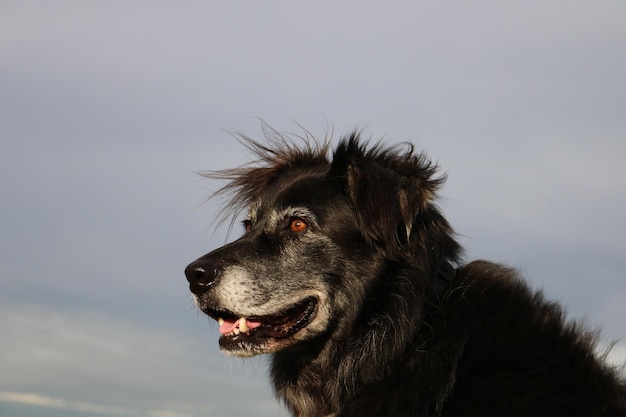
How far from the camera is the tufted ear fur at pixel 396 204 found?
23.3ft

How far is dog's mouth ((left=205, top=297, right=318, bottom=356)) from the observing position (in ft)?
23.6

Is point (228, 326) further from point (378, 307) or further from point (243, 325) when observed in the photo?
point (378, 307)

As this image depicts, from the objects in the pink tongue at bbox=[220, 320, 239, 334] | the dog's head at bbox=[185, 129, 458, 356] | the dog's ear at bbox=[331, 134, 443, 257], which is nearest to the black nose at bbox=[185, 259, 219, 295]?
the dog's head at bbox=[185, 129, 458, 356]

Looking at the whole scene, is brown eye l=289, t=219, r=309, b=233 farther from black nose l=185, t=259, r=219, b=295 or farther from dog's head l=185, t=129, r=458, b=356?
black nose l=185, t=259, r=219, b=295

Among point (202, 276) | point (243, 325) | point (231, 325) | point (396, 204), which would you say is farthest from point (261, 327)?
point (396, 204)

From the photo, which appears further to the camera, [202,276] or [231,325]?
[231,325]

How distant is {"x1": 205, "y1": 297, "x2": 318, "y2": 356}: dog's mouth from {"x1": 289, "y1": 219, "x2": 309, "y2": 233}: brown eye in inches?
24.8

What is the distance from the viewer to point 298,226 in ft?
24.5

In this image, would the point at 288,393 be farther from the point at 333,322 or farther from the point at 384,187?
the point at 384,187

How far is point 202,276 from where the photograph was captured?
718cm

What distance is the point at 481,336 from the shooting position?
21.6 feet

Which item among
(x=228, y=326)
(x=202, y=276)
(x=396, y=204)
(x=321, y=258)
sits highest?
(x=396, y=204)

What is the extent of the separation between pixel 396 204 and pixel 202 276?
1.77 meters

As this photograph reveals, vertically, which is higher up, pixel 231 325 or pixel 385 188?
pixel 385 188
